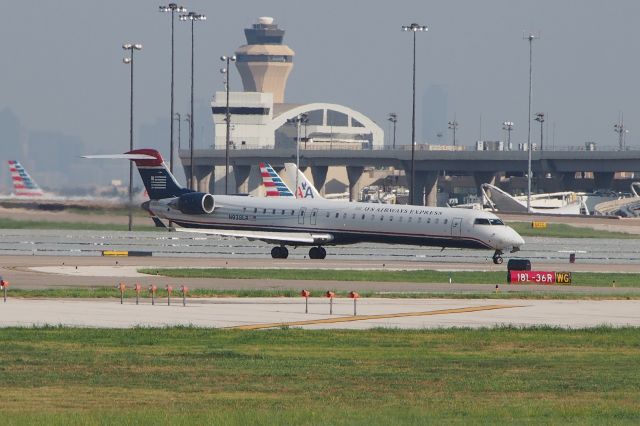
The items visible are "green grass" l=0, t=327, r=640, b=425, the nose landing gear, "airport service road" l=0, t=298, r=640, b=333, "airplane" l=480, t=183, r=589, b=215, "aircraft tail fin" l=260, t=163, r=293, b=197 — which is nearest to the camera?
"green grass" l=0, t=327, r=640, b=425

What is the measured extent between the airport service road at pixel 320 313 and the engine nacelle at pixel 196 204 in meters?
28.0

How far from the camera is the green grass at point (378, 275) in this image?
59.0 m

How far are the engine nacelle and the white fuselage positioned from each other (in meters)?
0.30

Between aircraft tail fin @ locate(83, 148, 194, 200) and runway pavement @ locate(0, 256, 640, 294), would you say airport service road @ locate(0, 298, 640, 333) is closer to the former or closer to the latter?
runway pavement @ locate(0, 256, 640, 294)

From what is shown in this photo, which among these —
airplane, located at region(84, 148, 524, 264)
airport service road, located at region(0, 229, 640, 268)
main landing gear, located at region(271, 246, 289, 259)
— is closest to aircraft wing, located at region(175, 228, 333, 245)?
airplane, located at region(84, 148, 524, 264)

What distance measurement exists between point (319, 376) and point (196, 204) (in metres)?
47.6

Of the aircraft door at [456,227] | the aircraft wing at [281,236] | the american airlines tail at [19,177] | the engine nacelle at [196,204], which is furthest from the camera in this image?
the american airlines tail at [19,177]

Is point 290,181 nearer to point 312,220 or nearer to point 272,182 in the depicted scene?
point 272,182

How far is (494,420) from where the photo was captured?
908 inches

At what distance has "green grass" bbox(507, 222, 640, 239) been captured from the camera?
108m

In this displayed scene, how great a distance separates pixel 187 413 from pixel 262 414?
128cm

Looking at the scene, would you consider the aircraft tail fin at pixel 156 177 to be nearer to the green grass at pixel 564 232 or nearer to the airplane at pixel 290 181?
the airplane at pixel 290 181

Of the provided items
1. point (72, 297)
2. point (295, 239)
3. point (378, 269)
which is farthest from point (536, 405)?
point (295, 239)

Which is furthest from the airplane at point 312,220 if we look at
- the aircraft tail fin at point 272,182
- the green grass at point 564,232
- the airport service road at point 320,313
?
the aircraft tail fin at point 272,182
